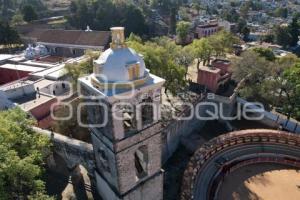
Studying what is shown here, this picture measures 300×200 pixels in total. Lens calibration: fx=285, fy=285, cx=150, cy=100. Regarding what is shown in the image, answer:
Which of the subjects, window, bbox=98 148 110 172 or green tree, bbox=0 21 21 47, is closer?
window, bbox=98 148 110 172

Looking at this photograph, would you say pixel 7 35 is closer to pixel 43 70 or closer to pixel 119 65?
pixel 43 70

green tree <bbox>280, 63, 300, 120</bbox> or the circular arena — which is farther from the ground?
green tree <bbox>280, 63, 300, 120</bbox>

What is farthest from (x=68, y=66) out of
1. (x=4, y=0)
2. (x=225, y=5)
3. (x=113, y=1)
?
(x=225, y=5)

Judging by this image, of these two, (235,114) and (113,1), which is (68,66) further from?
(113,1)

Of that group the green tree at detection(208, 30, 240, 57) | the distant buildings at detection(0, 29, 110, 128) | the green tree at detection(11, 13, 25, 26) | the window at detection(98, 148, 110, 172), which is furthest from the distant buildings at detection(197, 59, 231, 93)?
the green tree at detection(11, 13, 25, 26)

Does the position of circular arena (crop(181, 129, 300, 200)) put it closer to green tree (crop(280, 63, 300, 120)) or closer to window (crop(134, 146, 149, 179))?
green tree (crop(280, 63, 300, 120))

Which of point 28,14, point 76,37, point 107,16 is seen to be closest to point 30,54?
point 76,37

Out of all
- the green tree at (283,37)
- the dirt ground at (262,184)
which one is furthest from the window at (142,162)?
the green tree at (283,37)

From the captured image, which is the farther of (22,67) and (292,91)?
(22,67)
